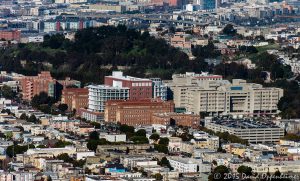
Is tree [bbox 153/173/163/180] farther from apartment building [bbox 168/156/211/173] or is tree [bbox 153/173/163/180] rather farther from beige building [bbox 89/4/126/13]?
beige building [bbox 89/4/126/13]

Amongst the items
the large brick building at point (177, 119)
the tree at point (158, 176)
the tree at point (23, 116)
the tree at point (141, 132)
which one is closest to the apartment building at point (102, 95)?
the tree at point (23, 116)

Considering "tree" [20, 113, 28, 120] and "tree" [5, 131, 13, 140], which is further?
"tree" [20, 113, 28, 120]

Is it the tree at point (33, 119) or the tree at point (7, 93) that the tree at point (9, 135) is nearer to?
the tree at point (33, 119)

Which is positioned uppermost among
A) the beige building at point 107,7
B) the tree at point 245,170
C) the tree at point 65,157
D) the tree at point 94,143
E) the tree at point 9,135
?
the tree at point 245,170

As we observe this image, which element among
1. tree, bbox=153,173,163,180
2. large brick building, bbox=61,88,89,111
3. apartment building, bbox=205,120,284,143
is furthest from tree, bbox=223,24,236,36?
tree, bbox=153,173,163,180

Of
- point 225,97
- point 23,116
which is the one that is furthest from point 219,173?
point 225,97

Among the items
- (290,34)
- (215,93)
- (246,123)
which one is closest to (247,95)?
(215,93)
